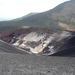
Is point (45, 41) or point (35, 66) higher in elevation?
point (35, 66)

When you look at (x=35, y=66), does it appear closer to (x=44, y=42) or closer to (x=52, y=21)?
(x=44, y=42)

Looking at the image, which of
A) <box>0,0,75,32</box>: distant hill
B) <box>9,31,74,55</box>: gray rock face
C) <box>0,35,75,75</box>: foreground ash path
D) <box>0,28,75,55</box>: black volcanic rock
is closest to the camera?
<box>0,35,75,75</box>: foreground ash path

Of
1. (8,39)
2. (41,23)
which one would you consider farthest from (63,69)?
(41,23)

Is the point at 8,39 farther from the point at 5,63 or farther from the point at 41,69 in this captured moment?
the point at 41,69

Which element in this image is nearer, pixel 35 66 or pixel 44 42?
pixel 35 66

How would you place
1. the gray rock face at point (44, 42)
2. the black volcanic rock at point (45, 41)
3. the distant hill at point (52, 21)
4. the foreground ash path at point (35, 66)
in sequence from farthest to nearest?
the distant hill at point (52, 21), the gray rock face at point (44, 42), the black volcanic rock at point (45, 41), the foreground ash path at point (35, 66)

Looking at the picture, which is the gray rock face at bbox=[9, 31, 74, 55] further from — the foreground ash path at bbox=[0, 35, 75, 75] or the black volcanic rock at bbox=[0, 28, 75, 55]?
the foreground ash path at bbox=[0, 35, 75, 75]

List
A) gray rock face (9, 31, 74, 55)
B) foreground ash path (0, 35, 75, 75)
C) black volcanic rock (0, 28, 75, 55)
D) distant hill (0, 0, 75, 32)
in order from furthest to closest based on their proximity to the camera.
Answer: distant hill (0, 0, 75, 32) < gray rock face (9, 31, 74, 55) < black volcanic rock (0, 28, 75, 55) < foreground ash path (0, 35, 75, 75)

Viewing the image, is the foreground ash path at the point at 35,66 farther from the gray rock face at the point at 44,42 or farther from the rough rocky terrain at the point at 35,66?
the gray rock face at the point at 44,42

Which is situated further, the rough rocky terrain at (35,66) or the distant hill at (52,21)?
the distant hill at (52,21)

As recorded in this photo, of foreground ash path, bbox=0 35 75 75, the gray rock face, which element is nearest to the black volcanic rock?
the gray rock face

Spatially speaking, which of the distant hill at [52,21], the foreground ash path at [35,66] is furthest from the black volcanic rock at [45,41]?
the distant hill at [52,21]

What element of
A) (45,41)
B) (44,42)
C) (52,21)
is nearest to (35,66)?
(44,42)
